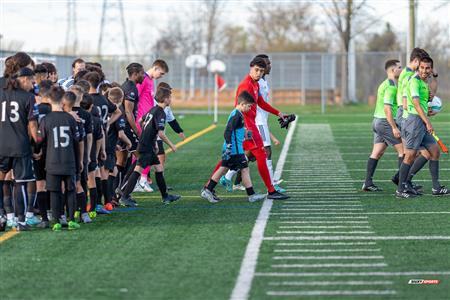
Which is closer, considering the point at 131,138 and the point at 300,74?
the point at 131,138

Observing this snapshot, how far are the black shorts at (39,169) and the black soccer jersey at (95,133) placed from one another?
2.54ft

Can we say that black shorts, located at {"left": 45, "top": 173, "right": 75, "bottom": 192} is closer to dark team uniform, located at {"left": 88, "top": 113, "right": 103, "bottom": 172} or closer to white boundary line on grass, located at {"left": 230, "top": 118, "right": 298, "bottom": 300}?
dark team uniform, located at {"left": 88, "top": 113, "right": 103, "bottom": 172}

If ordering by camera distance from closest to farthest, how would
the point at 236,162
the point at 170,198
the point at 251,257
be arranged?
the point at 251,257, the point at 236,162, the point at 170,198

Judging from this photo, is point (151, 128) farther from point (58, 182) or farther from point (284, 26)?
point (284, 26)

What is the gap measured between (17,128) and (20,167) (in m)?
0.40

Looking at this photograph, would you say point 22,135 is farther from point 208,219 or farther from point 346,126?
point 346,126

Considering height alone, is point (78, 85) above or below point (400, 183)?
above

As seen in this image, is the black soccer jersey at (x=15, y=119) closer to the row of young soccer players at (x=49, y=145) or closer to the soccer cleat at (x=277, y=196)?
the row of young soccer players at (x=49, y=145)

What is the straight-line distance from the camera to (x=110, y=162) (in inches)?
476

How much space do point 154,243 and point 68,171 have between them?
1.37 metres

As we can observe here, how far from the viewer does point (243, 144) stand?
12594 millimetres

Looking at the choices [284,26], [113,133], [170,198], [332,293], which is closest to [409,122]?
[170,198]

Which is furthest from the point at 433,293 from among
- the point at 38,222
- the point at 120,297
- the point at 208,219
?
the point at 38,222

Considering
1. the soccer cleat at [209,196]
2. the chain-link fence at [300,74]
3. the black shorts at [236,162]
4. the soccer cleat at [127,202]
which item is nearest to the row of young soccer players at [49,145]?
the soccer cleat at [127,202]
